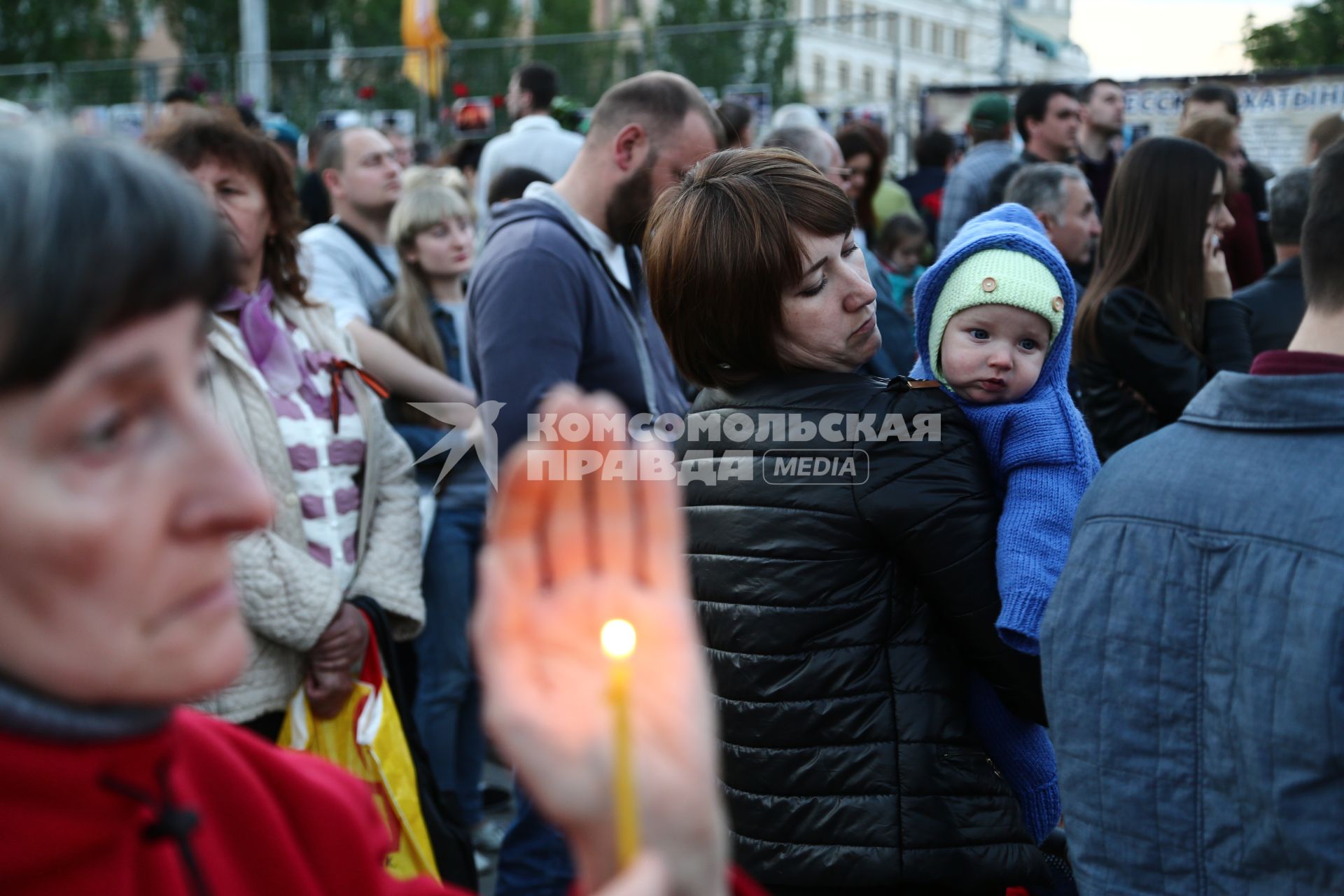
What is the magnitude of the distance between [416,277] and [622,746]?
14.6ft

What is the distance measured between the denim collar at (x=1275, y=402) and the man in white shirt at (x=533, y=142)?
13.7 feet

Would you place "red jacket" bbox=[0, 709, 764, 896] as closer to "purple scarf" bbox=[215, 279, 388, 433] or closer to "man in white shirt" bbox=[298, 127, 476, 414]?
"purple scarf" bbox=[215, 279, 388, 433]

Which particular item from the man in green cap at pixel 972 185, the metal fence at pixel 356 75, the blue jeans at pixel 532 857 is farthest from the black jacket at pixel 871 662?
the metal fence at pixel 356 75

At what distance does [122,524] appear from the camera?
0.84 m

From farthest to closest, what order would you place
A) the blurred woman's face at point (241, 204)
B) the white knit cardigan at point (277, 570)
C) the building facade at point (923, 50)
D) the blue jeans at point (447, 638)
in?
the building facade at point (923, 50), the blue jeans at point (447, 638), the blurred woman's face at point (241, 204), the white knit cardigan at point (277, 570)

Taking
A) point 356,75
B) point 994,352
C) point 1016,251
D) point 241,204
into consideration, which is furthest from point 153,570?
point 356,75

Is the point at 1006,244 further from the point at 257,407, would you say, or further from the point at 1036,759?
the point at 257,407

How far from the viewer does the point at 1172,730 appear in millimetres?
1927

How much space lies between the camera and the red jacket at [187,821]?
92 cm

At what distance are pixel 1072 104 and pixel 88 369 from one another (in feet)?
22.5

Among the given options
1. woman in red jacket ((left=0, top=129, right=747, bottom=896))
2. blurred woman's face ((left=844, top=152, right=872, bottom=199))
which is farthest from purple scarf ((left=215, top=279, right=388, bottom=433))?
blurred woman's face ((left=844, top=152, right=872, bottom=199))

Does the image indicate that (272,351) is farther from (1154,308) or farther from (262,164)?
(1154,308)

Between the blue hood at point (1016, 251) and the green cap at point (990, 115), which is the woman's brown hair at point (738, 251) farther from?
the green cap at point (990, 115)

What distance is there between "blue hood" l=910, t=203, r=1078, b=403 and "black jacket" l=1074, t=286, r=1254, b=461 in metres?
1.42
